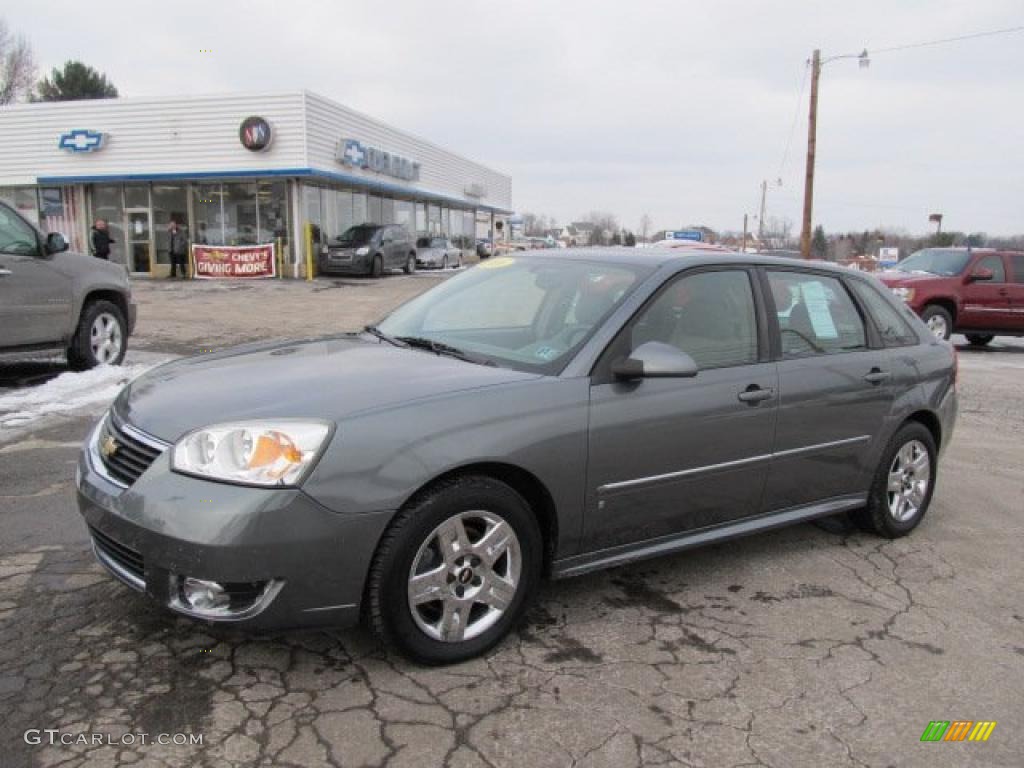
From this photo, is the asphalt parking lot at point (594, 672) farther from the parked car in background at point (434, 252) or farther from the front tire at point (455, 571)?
the parked car in background at point (434, 252)

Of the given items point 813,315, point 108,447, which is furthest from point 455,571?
point 813,315

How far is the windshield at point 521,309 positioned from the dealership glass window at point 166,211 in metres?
24.6

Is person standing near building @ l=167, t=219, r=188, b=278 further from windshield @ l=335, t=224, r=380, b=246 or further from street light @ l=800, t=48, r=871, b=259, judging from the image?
street light @ l=800, t=48, r=871, b=259

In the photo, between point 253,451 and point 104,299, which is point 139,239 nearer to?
point 104,299

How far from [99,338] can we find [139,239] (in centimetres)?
2026

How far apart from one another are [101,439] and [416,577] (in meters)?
1.42

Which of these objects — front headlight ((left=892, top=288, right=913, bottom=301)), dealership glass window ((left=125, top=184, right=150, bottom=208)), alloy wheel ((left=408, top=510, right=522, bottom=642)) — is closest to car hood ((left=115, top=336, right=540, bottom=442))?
alloy wheel ((left=408, top=510, right=522, bottom=642))

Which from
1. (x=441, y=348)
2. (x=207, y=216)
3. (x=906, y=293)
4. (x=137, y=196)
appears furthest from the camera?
(x=137, y=196)

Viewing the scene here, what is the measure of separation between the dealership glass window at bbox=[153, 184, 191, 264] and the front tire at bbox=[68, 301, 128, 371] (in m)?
19.1

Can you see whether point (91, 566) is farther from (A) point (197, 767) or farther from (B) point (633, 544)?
(B) point (633, 544)

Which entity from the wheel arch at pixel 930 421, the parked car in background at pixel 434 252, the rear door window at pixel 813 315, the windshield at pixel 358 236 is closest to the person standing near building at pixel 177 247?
the windshield at pixel 358 236

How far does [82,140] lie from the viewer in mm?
26109

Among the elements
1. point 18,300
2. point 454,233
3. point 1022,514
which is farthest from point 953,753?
point 454,233

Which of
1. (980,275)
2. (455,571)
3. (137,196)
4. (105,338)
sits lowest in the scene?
(455,571)
